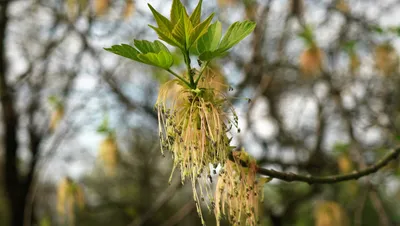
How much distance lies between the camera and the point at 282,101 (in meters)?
7.93

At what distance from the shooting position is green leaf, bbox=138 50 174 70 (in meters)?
1.13

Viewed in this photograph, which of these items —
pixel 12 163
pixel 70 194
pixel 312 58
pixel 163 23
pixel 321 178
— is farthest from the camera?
pixel 12 163

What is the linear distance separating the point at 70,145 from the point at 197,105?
8.97m

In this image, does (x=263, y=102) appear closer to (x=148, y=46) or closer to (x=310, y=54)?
(x=310, y=54)

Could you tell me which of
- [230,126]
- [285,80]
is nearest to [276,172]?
[230,126]

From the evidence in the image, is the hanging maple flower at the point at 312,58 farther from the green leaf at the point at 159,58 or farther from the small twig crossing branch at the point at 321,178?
the green leaf at the point at 159,58

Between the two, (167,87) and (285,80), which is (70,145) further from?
(167,87)

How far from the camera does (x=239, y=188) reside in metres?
1.38

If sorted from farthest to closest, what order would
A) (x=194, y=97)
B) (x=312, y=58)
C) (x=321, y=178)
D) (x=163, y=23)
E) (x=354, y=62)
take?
(x=354, y=62) < (x=312, y=58) < (x=321, y=178) < (x=194, y=97) < (x=163, y=23)

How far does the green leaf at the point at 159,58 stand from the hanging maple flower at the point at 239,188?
0.37 metres

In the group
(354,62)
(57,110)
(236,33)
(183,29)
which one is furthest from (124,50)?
(354,62)

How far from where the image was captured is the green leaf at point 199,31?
44.8 inches

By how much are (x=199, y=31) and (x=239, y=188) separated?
55cm

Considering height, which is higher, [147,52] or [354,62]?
[354,62]
